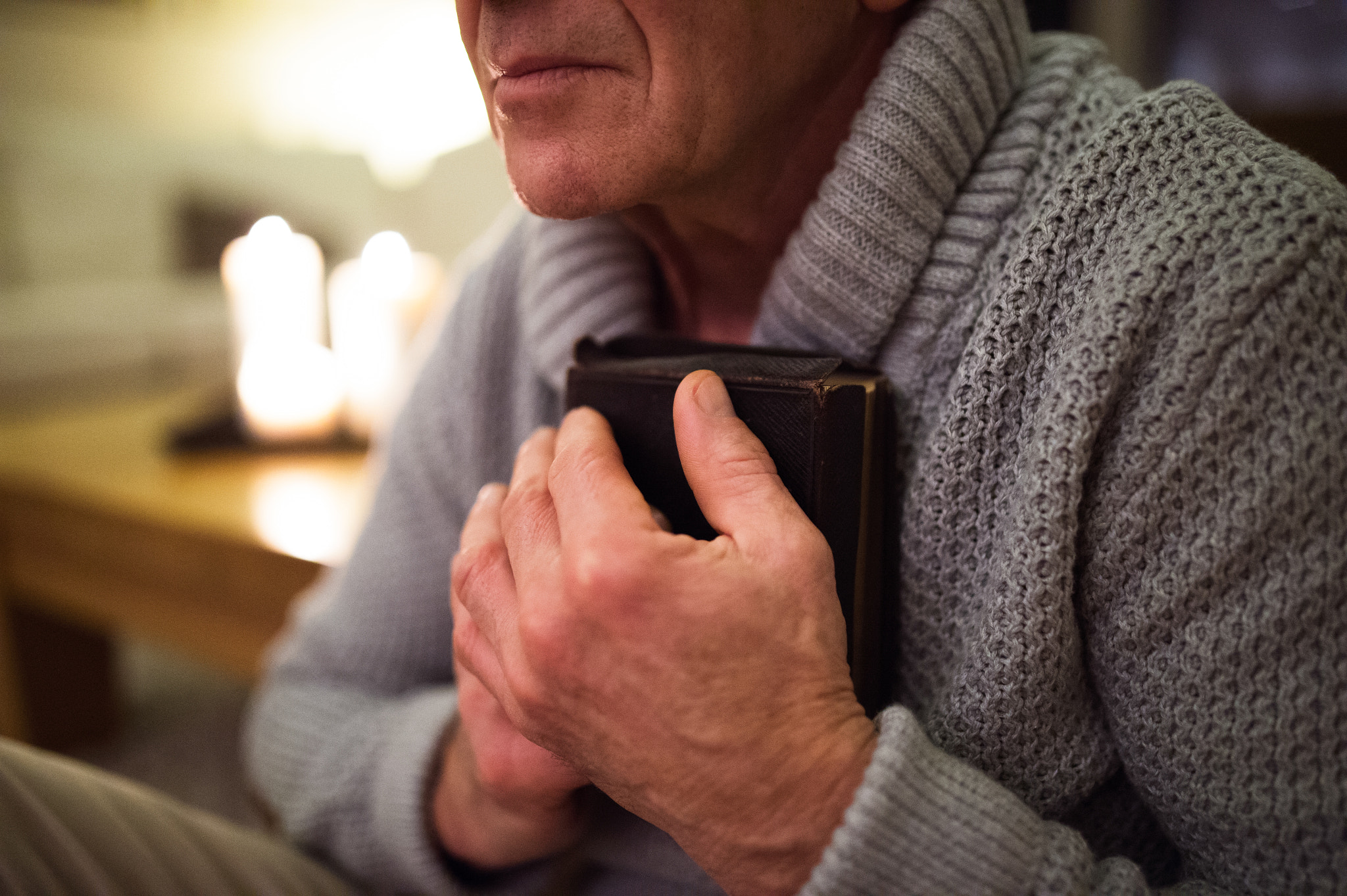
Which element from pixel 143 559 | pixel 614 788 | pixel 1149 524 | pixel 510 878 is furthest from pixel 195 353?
pixel 1149 524

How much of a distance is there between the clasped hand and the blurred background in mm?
659

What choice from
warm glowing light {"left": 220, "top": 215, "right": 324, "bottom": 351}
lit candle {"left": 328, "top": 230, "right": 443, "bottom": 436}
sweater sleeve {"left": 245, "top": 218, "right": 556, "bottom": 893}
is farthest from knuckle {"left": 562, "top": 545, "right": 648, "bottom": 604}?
warm glowing light {"left": 220, "top": 215, "right": 324, "bottom": 351}

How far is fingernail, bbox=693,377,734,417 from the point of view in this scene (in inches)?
17.6

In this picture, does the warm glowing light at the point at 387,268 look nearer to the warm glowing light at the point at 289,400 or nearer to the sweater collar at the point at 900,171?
the warm glowing light at the point at 289,400

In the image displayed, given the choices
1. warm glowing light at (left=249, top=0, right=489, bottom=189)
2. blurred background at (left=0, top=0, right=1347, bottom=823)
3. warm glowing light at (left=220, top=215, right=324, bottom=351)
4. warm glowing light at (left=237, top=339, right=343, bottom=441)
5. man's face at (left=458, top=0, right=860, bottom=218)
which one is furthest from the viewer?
warm glowing light at (left=249, top=0, right=489, bottom=189)

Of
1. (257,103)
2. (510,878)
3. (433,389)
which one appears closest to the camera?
(510,878)

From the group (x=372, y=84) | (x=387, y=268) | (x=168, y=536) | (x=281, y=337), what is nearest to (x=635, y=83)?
(x=168, y=536)

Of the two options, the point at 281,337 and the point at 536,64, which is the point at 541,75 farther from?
the point at 281,337

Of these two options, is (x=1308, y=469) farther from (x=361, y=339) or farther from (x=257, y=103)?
(x=257, y=103)

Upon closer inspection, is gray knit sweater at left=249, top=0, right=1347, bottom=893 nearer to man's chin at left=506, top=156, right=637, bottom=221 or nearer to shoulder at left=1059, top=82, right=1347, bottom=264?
shoulder at left=1059, top=82, right=1347, bottom=264

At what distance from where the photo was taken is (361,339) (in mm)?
1580

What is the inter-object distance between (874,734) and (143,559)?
1.15 metres

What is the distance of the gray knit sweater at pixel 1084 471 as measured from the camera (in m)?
0.39

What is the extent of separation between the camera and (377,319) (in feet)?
5.11
